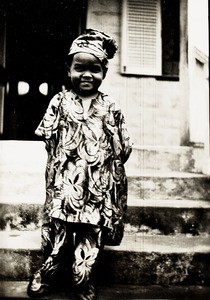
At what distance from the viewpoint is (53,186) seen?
2631 mm

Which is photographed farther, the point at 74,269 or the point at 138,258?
the point at 138,258

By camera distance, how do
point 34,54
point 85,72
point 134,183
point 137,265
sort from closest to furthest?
point 85,72 → point 137,265 → point 134,183 → point 34,54

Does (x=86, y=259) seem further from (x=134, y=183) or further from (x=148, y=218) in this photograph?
(x=134, y=183)

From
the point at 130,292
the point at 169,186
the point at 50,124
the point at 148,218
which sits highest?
the point at 50,124

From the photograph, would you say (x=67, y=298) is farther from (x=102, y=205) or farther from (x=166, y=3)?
(x=166, y=3)

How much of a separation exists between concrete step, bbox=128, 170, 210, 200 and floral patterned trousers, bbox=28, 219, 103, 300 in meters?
1.43

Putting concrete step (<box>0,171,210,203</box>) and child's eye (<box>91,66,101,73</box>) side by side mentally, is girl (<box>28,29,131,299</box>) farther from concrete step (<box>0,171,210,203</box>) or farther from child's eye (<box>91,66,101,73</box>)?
concrete step (<box>0,171,210,203</box>)

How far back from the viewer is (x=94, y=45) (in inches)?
108

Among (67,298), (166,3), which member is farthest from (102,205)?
(166,3)

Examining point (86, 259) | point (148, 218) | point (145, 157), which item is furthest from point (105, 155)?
point (145, 157)

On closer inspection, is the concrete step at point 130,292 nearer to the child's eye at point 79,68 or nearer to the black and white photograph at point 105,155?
the black and white photograph at point 105,155

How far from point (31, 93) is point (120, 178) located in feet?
12.6

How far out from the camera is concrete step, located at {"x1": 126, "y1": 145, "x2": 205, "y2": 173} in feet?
15.0

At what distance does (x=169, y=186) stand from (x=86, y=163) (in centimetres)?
163
